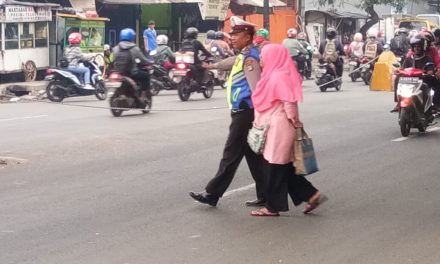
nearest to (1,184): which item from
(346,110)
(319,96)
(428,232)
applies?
(428,232)

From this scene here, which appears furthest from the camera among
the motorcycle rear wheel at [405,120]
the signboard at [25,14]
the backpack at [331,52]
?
the signboard at [25,14]

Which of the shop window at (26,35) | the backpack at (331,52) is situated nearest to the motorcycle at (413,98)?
the backpack at (331,52)

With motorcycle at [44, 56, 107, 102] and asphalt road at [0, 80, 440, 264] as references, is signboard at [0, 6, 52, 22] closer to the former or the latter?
motorcycle at [44, 56, 107, 102]

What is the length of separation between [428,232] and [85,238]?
2810mm

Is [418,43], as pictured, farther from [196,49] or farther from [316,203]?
[196,49]

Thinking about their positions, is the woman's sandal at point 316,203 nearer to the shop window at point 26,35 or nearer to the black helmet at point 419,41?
the black helmet at point 419,41

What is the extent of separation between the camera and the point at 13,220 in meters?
7.20

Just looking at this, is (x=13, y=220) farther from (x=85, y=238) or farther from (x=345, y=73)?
(x=345, y=73)

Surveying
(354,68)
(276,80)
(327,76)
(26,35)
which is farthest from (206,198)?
(354,68)

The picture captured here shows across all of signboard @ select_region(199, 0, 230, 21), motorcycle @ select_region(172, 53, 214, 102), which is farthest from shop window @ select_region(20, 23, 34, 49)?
signboard @ select_region(199, 0, 230, 21)

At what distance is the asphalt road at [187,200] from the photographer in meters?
6.18

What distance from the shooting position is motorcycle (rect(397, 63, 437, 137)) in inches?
491

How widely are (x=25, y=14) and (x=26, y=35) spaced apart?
0.76 m

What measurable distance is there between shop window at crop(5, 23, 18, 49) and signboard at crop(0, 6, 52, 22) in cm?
23
